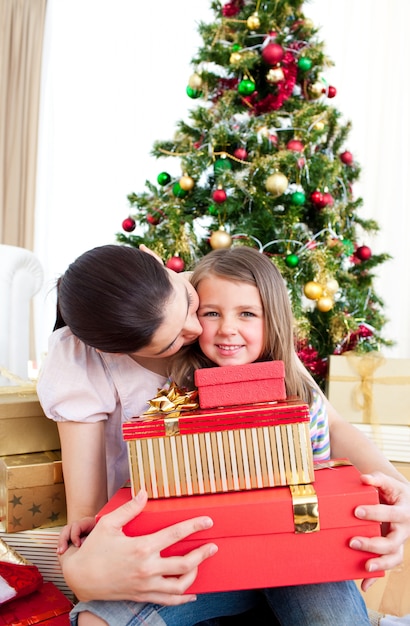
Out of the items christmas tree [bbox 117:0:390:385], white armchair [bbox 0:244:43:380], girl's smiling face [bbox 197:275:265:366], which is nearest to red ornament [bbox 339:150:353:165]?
christmas tree [bbox 117:0:390:385]

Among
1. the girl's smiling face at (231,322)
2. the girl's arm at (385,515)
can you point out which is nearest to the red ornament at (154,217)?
the girl's smiling face at (231,322)

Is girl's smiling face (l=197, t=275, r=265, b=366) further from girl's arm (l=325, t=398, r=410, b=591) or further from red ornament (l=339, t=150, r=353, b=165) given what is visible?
red ornament (l=339, t=150, r=353, b=165)

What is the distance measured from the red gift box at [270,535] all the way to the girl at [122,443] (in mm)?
19

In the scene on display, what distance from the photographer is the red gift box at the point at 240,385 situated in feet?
3.12

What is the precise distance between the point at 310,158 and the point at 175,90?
5.83 feet

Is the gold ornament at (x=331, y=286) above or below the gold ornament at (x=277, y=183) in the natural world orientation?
below

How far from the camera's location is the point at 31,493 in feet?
4.28

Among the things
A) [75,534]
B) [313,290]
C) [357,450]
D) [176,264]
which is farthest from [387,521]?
[176,264]

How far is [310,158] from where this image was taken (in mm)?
2270

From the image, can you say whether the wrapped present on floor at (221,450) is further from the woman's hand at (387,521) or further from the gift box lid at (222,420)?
the woman's hand at (387,521)

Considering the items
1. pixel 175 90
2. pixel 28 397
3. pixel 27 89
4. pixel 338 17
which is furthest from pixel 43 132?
pixel 28 397

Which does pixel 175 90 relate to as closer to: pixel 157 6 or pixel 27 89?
pixel 157 6

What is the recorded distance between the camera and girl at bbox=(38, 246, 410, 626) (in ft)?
2.86

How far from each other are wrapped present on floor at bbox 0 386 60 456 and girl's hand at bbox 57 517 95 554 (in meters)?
0.40
